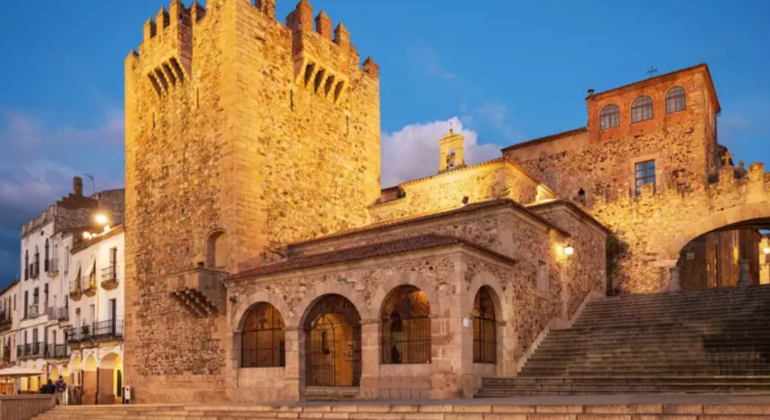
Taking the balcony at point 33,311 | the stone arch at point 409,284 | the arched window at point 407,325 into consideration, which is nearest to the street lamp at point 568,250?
the arched window at point 407,325

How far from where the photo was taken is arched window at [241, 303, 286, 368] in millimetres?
20078

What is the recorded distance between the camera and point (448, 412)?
11914 millimetres

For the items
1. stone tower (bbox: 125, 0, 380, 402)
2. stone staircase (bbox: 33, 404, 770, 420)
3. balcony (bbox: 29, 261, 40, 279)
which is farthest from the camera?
balcony (bbox: 29, 261, 40, 279)

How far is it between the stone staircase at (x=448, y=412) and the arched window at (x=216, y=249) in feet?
17.1

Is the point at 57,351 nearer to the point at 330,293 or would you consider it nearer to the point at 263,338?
the point at 263,338

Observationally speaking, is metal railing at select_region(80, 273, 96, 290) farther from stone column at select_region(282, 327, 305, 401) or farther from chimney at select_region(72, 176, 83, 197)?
stone column at select_region(282, 327, 305, 401)

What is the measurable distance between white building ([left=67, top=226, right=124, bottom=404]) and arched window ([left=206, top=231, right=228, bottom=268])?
8257 millimetres

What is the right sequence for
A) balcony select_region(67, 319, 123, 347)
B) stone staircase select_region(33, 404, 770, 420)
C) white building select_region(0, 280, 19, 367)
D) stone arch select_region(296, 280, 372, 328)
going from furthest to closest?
white building select_region(0, 280, 19, 367)
balcony select_region(67, 319, 123, 347)
stone arch select_region(296, 280, 372, 328)
stone staircase select_region(33, 404, 770, 420)

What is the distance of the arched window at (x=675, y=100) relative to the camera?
25.8 metres

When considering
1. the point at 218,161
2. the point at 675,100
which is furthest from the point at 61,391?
the point at 675,100

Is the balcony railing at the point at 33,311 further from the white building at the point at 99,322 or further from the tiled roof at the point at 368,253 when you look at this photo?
the tiled roof at the point at 368,253

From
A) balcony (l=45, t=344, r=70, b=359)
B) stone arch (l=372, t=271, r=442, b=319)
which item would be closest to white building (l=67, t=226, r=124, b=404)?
balcony (l=45, t=344, r=70, b=359)

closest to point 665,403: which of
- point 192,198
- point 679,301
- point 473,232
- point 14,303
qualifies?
point 473,232

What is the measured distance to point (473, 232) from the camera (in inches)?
748
